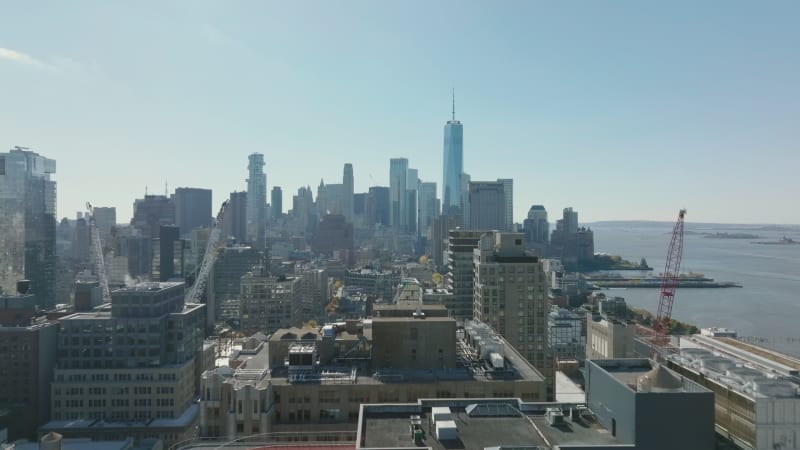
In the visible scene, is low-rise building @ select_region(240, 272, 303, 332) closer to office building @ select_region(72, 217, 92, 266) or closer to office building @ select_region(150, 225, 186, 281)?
office building @ select_region(150, 225, 186, 281)

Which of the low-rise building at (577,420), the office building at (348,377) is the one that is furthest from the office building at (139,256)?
the low-rise building at (577,420)

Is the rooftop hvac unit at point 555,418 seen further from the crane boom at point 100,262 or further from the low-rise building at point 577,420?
the crane boom at point 100,262

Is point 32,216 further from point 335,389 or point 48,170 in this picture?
point 335,389

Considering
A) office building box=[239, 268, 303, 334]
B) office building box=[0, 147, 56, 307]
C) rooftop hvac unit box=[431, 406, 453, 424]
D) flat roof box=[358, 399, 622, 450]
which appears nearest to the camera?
flat roof box=[358, 399, 622, 450]

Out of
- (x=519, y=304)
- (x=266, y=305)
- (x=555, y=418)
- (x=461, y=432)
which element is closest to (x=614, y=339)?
(x=519, y=304)

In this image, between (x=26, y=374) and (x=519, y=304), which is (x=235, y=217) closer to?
(x=26, y=374)

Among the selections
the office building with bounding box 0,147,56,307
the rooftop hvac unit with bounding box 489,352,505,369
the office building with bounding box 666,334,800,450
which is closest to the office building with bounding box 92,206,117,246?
the office building with bounding box 0,147,56,307
